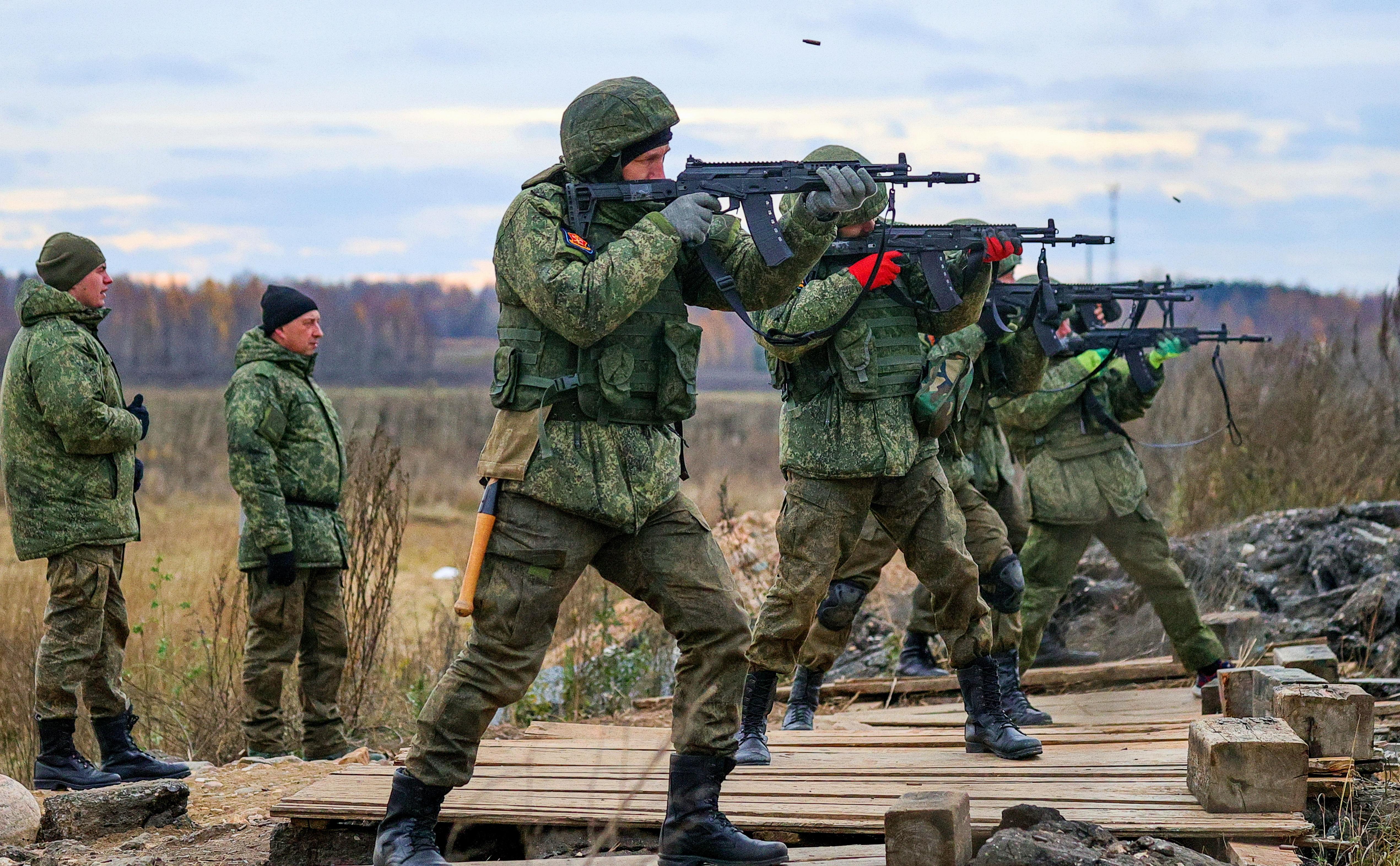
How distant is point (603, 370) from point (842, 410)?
1795 mm

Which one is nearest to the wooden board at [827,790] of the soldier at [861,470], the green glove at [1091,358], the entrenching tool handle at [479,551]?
the soldier at [861,470]

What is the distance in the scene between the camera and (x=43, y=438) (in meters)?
6.70

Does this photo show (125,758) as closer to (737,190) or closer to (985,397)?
(737,190)

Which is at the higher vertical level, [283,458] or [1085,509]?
[283,458]

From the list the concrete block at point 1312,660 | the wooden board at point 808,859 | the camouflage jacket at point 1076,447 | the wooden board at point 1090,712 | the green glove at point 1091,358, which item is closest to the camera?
the wooden board at point 808,859

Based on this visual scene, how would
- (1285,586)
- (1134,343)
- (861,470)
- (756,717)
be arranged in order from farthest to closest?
(1285,586)
(1134,343)
(756,717)
(861,470)

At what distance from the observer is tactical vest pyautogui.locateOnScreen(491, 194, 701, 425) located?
169 inches

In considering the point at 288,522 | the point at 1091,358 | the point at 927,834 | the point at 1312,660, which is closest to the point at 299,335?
the point at 288,522

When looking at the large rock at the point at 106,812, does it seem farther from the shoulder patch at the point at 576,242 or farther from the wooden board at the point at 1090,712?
the wooden board at the point at 1090,712

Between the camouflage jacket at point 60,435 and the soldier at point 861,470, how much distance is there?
3.16 metres

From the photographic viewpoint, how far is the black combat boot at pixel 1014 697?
6.58 meters

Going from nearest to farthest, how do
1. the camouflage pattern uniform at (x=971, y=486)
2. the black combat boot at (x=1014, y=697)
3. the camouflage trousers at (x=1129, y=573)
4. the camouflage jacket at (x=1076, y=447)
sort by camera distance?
the black combat boot at (x=1014, y=697)
the camouflage pattern uniform at (x=971, y=486)
the camouflage trousers at (x=1129, y=573)
the camouflage jacket at (x=1076, y=447)

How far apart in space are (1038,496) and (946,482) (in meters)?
2.22

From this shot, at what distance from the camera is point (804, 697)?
6.76 m
